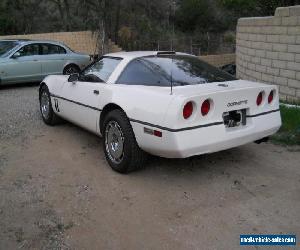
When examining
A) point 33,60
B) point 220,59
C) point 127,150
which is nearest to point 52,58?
point 33,60

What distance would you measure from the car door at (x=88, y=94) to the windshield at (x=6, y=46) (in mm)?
6342

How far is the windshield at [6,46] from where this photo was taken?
12.1 m

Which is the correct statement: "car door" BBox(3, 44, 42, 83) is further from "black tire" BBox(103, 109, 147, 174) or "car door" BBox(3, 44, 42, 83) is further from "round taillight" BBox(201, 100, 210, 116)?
"round taillight" BBox(201, 100, 210, 116)

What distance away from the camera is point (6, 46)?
12367mm

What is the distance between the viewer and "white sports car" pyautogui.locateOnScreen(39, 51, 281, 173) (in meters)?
4.40

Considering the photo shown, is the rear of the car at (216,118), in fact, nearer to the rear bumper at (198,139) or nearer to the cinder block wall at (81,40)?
the rear bumper at (198,139)

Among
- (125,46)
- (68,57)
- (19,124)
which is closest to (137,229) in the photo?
(19,124)

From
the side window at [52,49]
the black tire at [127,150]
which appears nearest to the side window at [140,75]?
the black tire at [127,150]

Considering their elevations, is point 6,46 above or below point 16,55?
above

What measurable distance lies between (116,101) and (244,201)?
187 cm

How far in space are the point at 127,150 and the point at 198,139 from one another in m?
0.89

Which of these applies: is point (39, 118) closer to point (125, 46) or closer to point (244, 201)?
point (244, 201)

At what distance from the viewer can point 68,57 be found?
515 inches

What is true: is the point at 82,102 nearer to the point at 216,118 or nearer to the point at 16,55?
the point at 216,118
